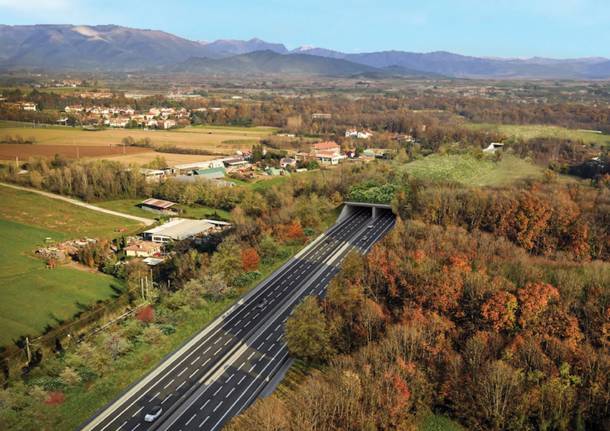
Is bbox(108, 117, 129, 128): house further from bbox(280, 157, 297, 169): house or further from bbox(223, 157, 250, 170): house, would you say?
bbox(280, 157, 297, 169): house

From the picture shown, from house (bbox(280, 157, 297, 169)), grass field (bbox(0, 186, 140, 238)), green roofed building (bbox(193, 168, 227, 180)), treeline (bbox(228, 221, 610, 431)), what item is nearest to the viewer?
treeline (bbox(228, 221, 610, 431))

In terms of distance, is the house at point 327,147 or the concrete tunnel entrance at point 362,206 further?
the house at point 327,147

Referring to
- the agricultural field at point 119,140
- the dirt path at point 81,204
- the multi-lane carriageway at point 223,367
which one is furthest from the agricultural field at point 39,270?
the agricultural field at point 119,140

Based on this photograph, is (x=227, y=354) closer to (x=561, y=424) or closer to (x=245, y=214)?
(x=561, y=424)

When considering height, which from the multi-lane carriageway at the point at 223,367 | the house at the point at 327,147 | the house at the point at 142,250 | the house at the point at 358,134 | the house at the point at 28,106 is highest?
the house at the point at 28,106

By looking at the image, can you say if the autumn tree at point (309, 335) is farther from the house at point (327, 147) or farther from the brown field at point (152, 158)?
the house at point (327, 147)

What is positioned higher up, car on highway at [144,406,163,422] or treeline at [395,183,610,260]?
treeline at [395,183,610,260]

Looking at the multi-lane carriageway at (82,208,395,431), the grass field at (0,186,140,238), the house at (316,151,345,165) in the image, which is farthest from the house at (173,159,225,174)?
the multi-lane carriageway at (82,208,395,431)
